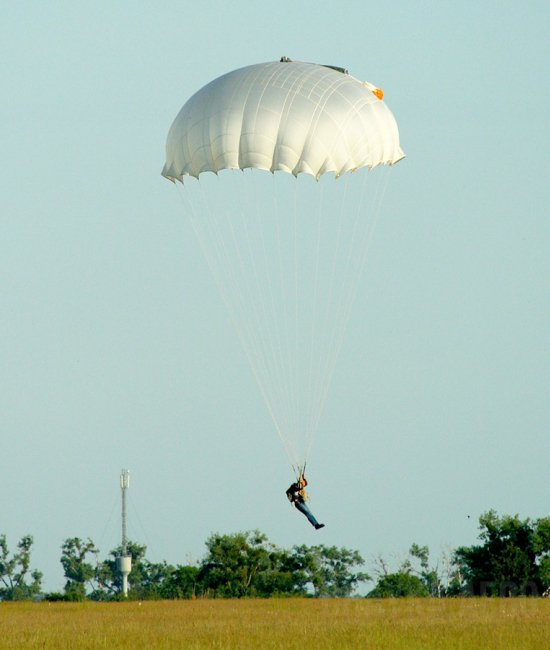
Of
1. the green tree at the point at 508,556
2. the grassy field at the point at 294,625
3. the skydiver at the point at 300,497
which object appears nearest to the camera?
the grassy field at the point at 294,625

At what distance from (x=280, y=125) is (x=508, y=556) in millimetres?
22344

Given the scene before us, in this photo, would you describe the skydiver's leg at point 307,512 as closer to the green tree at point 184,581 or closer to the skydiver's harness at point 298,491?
the skydiver's harness at point 298,491

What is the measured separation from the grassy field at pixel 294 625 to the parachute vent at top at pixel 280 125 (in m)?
9.39

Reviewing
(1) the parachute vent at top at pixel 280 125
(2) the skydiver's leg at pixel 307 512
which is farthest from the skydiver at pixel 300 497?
(1) the parachute vent at top at pixel 280 125

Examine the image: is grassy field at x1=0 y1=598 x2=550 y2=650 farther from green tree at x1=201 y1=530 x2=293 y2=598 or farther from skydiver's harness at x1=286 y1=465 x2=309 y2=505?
green tree at x1=201 y1=530 x2=293 y2=598

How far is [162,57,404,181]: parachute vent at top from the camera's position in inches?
1191

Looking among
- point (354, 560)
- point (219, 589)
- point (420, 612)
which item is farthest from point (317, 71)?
point (354, 560)

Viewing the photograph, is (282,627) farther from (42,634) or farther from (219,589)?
(219,589)

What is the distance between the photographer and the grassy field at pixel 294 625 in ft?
81.5

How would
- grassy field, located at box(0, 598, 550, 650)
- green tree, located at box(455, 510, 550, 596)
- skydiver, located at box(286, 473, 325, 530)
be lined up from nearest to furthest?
grassy field, located at box(0, 598, 550, 650)
skydiver, located at box(286, 473, 325, 530)
green tree, located at box(455, 510, 550, 596)

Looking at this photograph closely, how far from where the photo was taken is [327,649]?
78.4 ft

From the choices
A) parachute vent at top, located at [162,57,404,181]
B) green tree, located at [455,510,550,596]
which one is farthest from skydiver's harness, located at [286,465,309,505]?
green tree, located at [455,510,550,596]

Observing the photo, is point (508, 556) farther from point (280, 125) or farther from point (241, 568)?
point (280, 125)

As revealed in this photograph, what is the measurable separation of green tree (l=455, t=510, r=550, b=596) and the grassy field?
1308 cm
